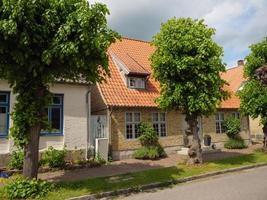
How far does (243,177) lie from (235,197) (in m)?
4.15

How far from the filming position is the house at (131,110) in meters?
19.0

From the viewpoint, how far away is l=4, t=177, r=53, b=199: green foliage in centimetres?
973

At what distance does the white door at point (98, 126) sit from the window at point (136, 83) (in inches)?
136

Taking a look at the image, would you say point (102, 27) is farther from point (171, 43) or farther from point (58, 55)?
point (171, 43)

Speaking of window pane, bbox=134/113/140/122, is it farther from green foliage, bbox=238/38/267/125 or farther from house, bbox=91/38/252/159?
green foliage, bbox=238/38/267/125

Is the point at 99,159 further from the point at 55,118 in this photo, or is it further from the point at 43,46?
the point at 43,46

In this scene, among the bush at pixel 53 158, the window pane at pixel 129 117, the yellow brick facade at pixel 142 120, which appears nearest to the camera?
the bush at pixel 53 158

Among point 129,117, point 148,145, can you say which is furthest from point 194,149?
point 129,117

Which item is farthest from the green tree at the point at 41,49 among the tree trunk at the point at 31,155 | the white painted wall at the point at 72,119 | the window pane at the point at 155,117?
the window pane at the point at 155,117

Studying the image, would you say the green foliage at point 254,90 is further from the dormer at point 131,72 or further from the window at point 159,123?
the dormer at point 131,72

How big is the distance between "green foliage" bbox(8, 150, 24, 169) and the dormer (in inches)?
336

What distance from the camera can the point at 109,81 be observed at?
A: 20516 mm

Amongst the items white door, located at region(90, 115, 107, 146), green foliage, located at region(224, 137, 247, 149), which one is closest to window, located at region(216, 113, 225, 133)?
green foliage, located at region(224, 137, 247, 149)

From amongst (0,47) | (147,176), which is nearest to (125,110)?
(147,176)
